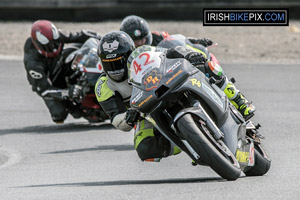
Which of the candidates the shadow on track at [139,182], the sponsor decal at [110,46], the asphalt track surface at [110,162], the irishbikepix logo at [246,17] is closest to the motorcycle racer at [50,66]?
the asphalt track surface at [110,162]

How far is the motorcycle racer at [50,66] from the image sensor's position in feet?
37.0

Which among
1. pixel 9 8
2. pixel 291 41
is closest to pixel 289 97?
pixel 291 41

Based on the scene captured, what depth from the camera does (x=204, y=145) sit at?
19.7 ft

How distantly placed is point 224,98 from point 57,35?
5255 millimetres

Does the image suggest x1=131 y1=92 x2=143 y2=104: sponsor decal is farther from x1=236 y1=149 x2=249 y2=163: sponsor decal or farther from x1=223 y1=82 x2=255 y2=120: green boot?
x1=223 y1=82 x2=255 y2=120: green boot

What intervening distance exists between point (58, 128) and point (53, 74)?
897 millimetres

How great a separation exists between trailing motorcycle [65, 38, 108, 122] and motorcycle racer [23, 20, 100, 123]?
0.17 meters

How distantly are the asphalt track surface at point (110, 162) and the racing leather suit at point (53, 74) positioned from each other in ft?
1.01

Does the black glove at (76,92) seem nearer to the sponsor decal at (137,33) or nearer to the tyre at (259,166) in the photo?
the sponsor decal at (137,33)

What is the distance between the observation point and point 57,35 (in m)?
11.4

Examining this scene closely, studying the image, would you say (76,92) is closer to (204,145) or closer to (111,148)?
(111,148)

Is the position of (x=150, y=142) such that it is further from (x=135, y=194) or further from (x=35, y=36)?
(x=35, y=36)

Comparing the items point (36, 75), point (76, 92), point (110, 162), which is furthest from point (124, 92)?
point (36, 75)

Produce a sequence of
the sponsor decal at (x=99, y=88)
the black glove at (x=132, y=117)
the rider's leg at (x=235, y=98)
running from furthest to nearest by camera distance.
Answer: the sponsor decal at (x=99, y=88), the rider's leg at (x=235, y=98), the black glove at (x=132, y=117)
